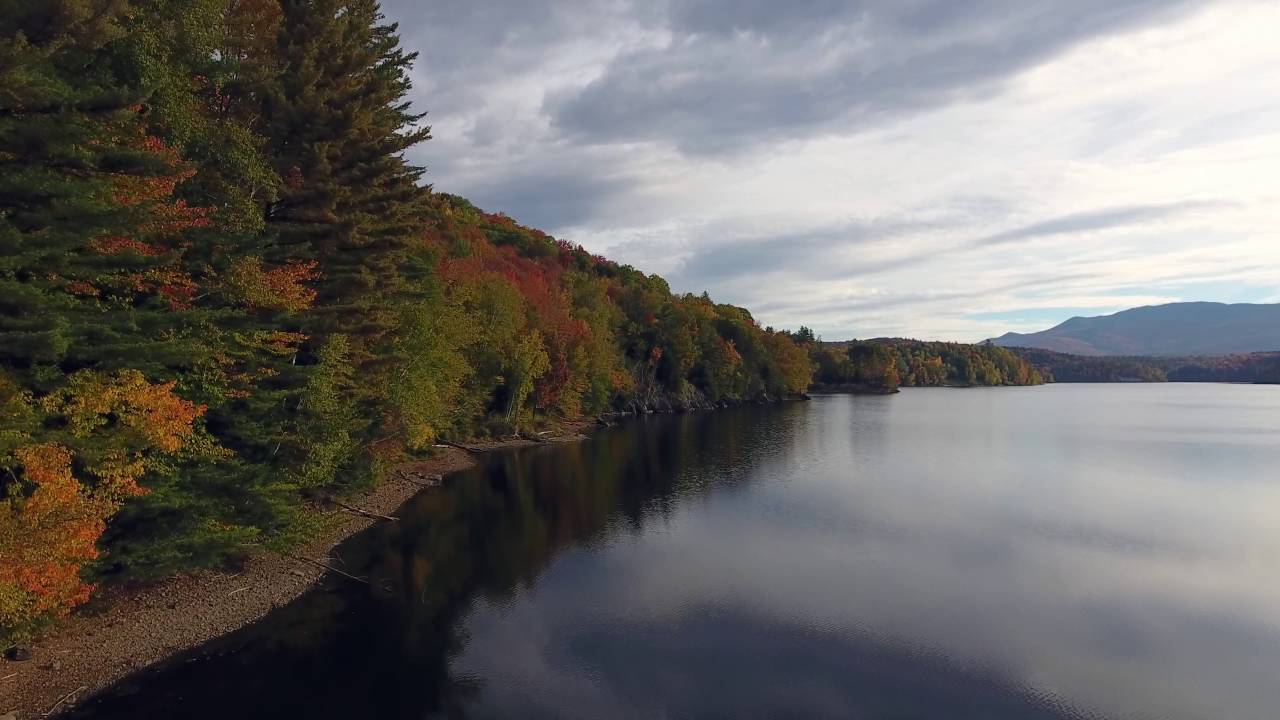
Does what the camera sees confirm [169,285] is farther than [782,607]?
No

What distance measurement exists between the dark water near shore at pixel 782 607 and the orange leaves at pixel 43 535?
10.6ft

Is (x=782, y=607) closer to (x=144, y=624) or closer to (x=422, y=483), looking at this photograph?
(x=144, y=624)

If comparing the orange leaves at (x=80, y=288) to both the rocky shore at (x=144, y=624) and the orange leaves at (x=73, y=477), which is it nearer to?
the orange leaves at (x=73, y=477)

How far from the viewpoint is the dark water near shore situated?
1734 cm

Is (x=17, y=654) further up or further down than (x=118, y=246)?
further down

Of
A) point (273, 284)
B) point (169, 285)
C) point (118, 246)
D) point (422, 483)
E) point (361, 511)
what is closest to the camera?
point (118, 246)

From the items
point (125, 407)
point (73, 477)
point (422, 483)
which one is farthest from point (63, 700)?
point (422, 483)

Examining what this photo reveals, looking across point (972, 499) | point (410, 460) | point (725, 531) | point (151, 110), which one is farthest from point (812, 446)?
point (151, 110)

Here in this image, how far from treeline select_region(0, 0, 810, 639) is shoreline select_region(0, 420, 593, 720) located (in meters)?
1.30

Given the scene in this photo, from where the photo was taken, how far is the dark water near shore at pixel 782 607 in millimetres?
17344

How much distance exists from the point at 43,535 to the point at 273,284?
10.0 meters

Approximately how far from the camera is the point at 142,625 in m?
19.2

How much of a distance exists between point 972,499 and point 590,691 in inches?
1247

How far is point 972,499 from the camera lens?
132ft
